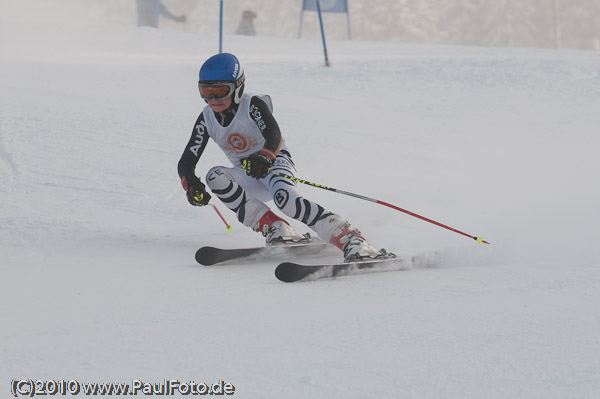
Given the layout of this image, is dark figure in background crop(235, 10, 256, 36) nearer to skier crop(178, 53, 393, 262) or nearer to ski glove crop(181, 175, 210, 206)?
skier crop(178, 53, 393, 262)

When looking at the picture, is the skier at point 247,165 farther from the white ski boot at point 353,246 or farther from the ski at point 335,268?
the ski at point 335,268

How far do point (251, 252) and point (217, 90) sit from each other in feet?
3.04

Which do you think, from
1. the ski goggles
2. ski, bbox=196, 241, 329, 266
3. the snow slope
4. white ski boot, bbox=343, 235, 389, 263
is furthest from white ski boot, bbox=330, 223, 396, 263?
the ski goggles

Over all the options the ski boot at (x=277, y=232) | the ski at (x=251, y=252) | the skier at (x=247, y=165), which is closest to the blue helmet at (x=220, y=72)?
the skier at (x=247, y=165)

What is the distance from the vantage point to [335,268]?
396 cm

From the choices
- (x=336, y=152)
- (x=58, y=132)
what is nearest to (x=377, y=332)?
(x=336, y=152)

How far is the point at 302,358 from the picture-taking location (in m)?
2.64

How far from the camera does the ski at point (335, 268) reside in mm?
3811

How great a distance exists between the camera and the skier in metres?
4.42

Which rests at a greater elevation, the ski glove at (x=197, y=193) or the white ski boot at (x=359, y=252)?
the ski glove at (x=197, y=193)

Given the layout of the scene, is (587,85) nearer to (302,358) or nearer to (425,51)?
(425,51)

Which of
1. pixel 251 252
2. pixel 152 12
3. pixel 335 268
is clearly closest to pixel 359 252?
pixel 335 268

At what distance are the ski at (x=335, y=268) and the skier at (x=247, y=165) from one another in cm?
23

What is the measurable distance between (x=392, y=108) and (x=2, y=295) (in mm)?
6739
